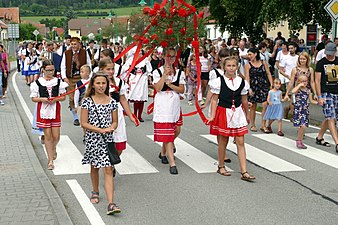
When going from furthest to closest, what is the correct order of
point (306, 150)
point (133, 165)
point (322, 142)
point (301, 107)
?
point (322, 142), point (301, 107), point (306, 150), point (133, 165)

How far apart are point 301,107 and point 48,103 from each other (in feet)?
15.4

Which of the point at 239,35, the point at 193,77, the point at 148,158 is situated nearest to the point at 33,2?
the point at 239,35

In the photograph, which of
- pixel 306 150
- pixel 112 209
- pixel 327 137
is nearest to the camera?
pixel 112 209

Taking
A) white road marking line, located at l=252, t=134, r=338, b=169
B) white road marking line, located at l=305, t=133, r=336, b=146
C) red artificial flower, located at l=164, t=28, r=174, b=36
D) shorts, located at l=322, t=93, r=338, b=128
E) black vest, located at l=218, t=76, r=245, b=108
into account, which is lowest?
white road marking line, located at l=252, t=134, r=338, b=169

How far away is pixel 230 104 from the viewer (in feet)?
26.2

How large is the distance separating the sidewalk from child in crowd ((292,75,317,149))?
477 centimetres

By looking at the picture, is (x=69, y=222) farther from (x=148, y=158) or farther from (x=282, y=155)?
(x=282, y=155)

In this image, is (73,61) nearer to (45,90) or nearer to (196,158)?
(45,90)

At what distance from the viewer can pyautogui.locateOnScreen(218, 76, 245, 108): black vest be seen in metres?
7.98

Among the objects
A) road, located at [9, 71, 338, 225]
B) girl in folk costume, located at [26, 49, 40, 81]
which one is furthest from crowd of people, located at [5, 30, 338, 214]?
girl in folk costume, located at [26, 49, 40, 81]

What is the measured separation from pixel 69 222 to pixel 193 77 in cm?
1246

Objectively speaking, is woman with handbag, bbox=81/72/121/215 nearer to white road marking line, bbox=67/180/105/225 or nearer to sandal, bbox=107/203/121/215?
sandal, bbox=107/203/121/215

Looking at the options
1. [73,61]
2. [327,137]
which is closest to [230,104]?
[327,137]

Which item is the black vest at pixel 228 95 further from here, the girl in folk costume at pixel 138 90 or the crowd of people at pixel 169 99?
the girl in folk costume at pixel 138 90
